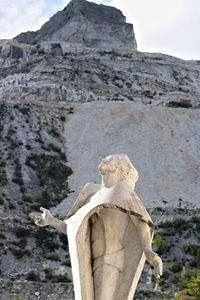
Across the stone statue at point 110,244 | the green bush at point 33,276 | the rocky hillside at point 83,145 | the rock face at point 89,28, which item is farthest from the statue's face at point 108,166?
the rock face at point 89,28

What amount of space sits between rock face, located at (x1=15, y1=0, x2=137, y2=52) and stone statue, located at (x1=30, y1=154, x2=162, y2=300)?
8638 centimetres

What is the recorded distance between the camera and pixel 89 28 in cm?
9881

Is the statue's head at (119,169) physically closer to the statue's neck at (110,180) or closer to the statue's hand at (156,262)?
the statue's neck at (110,180)

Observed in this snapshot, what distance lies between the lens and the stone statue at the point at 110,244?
7.75 meters

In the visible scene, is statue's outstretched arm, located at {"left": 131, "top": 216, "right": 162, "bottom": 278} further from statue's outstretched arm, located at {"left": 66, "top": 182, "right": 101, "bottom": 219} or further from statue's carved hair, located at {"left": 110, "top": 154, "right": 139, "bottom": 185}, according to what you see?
statue's outstretched arm, located at {"left": 66, "top": 182, "right": 101, "bottom": 219}

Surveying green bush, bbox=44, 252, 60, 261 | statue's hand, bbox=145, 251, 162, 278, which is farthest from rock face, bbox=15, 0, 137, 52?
statue's hand, bbox=145, 251, 162, 278

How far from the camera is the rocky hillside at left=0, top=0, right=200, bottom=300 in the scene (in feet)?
93.4

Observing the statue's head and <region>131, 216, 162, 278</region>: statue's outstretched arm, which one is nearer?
<region>131, 216, 162, 278</region>: statue's outstretched arm

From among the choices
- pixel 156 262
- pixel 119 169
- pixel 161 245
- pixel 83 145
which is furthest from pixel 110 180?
pixel 83 145

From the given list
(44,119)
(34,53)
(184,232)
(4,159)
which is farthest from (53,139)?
(34,53)

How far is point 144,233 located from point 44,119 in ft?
149

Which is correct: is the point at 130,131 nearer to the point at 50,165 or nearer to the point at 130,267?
the point at 50,165

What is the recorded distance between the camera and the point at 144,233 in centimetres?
774

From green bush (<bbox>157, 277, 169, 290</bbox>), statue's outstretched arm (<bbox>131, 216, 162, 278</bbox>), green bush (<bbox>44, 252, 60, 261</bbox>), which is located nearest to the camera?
statue's outstretched arm (<bbox>131, 216, 162, 278</bbox>)
